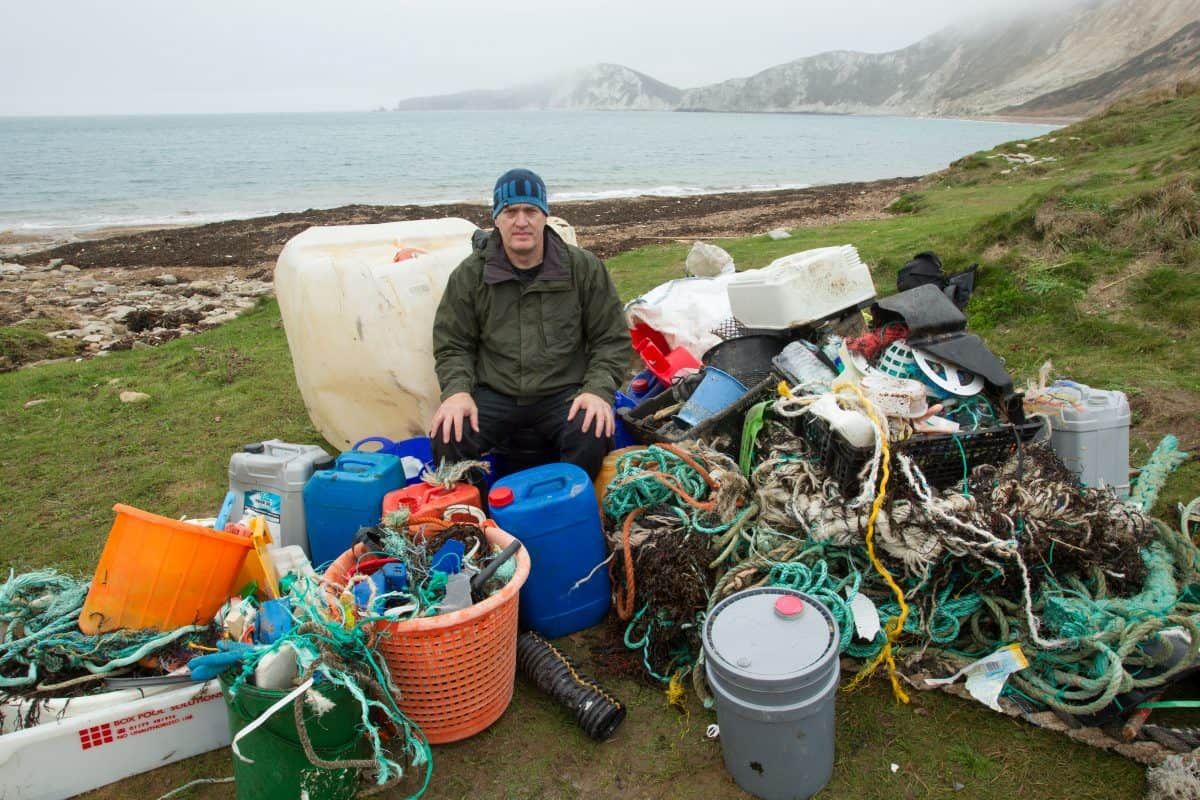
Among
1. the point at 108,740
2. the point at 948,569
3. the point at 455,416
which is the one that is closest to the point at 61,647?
the point at 108,740

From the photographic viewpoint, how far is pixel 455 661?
8.09 ft

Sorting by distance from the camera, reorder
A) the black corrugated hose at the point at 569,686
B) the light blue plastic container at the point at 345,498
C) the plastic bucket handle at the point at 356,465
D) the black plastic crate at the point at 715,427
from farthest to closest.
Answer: the black plastic crate at the point at 715,427
the plastic bucket handle at the point at 356,465
the light blue plastic container at the point at 345,498
the black corrugated hose at the point at 569,686

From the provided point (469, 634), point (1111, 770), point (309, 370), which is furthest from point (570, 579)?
point (309, 370)

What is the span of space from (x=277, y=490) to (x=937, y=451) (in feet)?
9.58

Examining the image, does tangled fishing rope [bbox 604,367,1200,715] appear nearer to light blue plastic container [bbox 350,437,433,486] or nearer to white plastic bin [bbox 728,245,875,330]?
white plastic bin [bbox 728,245,875,330]

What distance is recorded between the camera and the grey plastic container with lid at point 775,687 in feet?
6.88

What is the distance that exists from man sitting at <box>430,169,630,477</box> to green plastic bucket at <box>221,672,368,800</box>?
5.09 feet

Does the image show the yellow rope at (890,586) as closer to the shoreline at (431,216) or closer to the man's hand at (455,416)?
the man's hand at (455,416)

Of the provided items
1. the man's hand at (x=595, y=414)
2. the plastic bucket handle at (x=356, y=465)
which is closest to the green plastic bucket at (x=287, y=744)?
the plastic bucket handle at (x=356, y=465)

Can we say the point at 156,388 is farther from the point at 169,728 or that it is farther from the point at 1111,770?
the point at 1111,770

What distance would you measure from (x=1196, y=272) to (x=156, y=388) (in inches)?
338

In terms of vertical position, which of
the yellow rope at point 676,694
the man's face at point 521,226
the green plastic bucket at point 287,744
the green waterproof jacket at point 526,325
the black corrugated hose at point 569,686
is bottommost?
the yellow rope at point 676,694

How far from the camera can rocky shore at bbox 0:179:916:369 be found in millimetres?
9898

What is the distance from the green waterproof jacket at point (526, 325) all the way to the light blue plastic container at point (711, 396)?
0.40 meters
